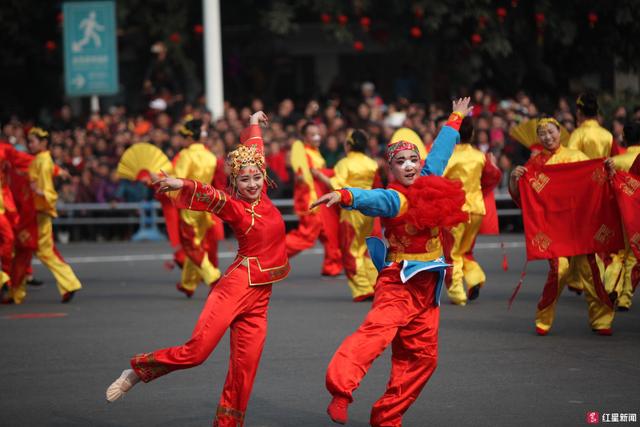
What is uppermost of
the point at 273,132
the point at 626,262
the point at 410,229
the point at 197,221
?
the point at 410,229

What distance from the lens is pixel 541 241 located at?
10.4 metres

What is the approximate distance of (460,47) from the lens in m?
25.0

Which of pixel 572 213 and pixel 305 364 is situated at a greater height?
pixel 572 213

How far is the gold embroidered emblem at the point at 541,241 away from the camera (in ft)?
34.1

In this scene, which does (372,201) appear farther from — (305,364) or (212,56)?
(212,56)

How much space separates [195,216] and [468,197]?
3.08 m

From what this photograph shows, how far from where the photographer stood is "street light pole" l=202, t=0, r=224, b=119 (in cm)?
2470

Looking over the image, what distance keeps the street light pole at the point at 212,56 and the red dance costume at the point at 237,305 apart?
17.3m

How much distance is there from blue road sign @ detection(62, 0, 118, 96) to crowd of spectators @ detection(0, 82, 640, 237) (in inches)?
45.0

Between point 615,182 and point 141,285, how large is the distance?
7.22 meters

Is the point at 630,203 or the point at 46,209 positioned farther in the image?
the point at 46,209

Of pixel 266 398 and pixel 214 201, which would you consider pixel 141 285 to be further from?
pixel 214 201

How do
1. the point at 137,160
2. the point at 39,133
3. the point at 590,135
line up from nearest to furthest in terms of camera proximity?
the point at 590,135
the point at 137,160
the point at 39,133

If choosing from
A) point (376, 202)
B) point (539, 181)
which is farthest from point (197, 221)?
point (376, 202)
